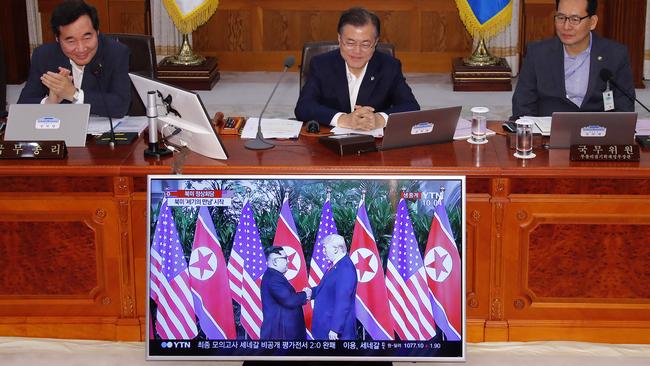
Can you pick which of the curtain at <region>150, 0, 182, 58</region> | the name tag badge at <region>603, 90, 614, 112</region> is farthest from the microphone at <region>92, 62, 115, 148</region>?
the curtain at <region>150, 0, 182, 58</region>

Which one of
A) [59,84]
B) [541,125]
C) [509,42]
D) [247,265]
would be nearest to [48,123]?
[59,84]

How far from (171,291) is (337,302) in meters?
0.52

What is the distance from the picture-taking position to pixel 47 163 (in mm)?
3656

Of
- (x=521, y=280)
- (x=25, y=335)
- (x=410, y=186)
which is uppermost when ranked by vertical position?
(x=410, y=186)

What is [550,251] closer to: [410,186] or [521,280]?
[521,280]

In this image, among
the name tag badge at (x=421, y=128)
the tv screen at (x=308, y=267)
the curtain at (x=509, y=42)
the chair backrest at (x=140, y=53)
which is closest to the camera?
the tv screen at (x=308, y=267)

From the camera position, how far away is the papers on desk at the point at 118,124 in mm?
4117

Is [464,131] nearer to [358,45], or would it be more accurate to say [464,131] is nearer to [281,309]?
[358,45]

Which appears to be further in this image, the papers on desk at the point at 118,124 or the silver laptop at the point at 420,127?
the papers on desk at the point at 118,124

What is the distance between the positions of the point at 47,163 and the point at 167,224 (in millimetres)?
778

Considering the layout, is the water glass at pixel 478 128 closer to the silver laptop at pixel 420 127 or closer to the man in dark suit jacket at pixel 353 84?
the silver laptop at pixel 420 127

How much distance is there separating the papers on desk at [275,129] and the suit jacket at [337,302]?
3.42 ft

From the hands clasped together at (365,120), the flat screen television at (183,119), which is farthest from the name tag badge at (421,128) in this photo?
the flat screen television at (183,119)

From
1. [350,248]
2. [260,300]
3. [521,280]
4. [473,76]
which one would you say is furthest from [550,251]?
[473,76]
